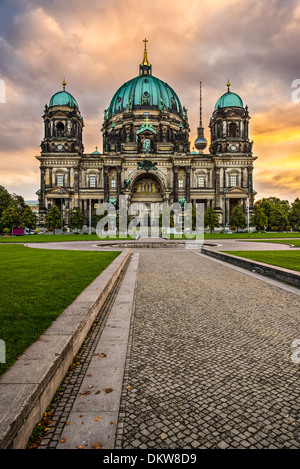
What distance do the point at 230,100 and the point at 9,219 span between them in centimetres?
5351

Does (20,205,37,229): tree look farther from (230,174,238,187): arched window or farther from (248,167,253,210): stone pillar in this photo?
(248,167,253,210): stone pillar

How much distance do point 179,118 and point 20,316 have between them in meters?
76.9

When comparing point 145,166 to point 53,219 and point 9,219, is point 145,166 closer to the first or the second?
point 53,219

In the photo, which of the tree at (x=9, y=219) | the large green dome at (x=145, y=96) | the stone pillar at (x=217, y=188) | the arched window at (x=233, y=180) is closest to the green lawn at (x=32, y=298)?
the tree at (x=9, y=219)

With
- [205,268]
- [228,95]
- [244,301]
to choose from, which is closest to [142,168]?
[228,95]

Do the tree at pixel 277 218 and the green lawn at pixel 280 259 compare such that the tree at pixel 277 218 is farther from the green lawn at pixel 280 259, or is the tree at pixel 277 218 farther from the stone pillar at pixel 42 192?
the green lawn at pixel 280 259

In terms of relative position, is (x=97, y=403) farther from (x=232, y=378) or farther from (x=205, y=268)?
(x=205, y=268)

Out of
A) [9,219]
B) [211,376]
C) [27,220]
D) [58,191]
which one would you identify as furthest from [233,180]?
[211,376]

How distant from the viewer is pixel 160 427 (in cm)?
275

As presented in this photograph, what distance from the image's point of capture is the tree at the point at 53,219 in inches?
2277

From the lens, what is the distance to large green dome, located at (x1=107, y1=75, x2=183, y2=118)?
2810 inches

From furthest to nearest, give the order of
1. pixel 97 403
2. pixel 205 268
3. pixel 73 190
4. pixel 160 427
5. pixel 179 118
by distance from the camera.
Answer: pixel 179 118 < pixel 73 190 < pixel 205 268 < pixel 97 403 < pixel 160 427

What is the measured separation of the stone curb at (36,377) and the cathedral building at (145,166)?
59.5 meters

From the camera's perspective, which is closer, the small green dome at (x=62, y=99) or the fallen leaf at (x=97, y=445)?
the fallen leaf at (x=97, y=445)
